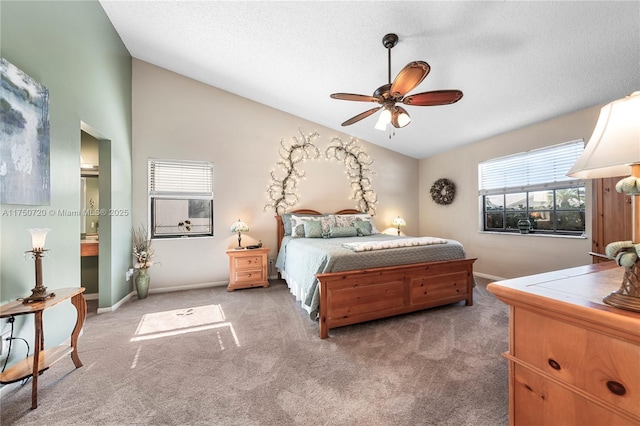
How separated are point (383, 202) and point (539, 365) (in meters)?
4.78

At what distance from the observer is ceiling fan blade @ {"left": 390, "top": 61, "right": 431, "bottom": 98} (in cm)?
191

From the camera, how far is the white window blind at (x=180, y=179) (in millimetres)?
4090

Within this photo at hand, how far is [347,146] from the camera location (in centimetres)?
528

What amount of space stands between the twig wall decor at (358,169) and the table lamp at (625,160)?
14.7 ft

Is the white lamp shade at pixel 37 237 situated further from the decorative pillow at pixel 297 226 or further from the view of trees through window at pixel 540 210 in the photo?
the view of trees through window at pixel 540 210

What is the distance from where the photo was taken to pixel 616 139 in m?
0.75

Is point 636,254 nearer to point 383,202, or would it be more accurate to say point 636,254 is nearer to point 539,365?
point 539,365

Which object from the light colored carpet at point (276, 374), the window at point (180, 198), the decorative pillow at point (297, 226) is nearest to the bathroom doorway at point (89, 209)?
the window at point (180, 198)

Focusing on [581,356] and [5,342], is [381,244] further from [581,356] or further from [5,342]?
[5,342]

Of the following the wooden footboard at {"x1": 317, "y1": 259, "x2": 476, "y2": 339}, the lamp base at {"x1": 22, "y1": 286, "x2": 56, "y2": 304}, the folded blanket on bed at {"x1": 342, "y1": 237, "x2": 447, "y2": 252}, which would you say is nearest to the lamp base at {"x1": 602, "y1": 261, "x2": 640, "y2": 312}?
the wooden footboard at {"x1": 317, "y1": 259, "x2": 476, "y2": 339}

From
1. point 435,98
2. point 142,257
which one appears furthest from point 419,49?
point 142,257

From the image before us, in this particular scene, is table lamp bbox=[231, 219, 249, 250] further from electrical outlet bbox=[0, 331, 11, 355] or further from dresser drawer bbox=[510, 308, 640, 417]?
dresser drawer bbox=[510, 308, 640, 417]

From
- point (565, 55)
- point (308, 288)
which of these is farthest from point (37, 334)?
point (565, 55)

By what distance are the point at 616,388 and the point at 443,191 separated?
4.92 m
